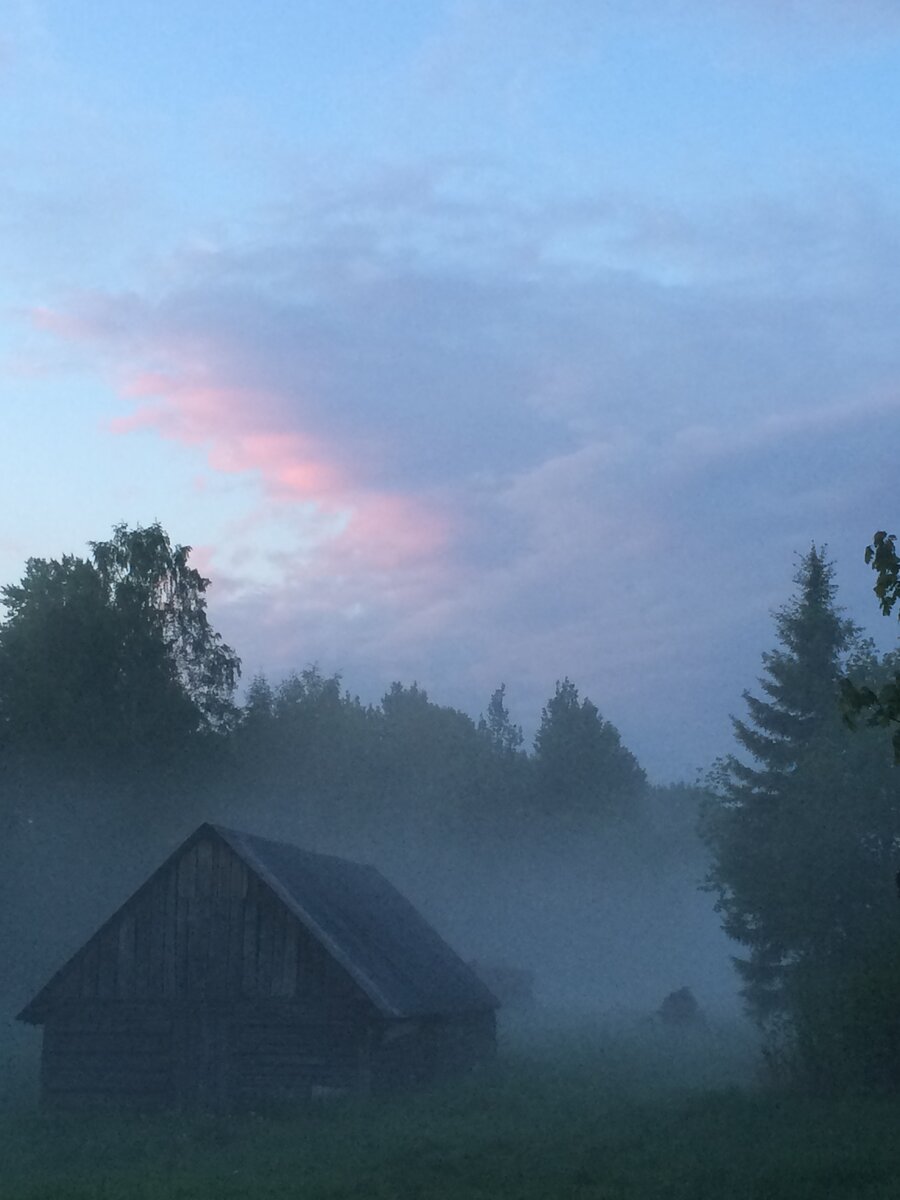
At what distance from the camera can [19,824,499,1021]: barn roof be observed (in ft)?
104

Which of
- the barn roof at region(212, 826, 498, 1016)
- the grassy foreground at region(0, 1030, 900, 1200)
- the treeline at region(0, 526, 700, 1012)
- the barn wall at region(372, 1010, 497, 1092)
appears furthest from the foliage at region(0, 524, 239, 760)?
the grassy foreground at region(0, 1030, 900, 1200)

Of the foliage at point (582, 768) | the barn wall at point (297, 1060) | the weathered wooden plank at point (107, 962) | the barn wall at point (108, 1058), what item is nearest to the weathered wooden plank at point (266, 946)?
the barn wall at point (297, 1060)

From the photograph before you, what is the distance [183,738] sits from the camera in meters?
66.5

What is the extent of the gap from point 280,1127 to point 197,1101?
4.99 metres

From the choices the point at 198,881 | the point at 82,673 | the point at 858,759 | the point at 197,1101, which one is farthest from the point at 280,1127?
the point at 82,673

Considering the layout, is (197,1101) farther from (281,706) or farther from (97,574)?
(281,706)

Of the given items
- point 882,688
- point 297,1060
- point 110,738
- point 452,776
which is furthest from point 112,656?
point 882,688

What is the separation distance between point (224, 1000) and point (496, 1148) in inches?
462

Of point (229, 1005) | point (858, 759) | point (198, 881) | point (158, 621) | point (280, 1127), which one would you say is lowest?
point (280, 1127)

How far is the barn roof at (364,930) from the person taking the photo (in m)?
31.6

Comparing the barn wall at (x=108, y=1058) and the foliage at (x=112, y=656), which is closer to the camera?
the barn wall at (x=108, y=1058)

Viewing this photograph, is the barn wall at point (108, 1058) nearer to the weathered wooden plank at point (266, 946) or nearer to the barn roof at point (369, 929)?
the weathered wooden plank at point (266, 946)

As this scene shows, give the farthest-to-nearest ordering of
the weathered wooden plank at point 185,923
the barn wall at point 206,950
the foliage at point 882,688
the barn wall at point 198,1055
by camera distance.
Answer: the weathered wooden plank at point 185,923
the barn wall at point 206,950
the barn wall at point 198,1055
the foliage at point 882,688

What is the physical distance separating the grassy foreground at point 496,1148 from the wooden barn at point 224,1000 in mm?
1393
